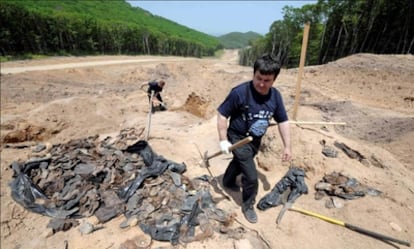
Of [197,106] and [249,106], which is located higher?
[249,106]

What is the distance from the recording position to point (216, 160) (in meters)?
4.02

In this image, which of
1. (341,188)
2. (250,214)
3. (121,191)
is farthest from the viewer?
(121,191)

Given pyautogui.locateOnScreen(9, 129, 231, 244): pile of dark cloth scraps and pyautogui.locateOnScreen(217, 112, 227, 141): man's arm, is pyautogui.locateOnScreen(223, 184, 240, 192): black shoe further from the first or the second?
pyautogui.locateOnScreen(217, 112, 227, 141): man's arm

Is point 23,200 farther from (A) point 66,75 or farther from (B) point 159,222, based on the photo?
(A) point 66,75

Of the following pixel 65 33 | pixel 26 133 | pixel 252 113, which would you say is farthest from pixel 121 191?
pixel 65 33

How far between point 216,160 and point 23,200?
3130 mm

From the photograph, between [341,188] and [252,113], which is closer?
[252,113]

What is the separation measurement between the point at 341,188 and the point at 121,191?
123 inches

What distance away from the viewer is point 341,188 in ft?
9.69

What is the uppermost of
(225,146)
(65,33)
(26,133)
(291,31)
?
(291,31)

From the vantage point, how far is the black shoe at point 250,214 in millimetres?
2727

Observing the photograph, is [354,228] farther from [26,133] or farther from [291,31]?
[291,31]

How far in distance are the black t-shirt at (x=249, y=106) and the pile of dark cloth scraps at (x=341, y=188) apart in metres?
1.27

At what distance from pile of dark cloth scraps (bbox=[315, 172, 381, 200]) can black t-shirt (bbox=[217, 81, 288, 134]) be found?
1.27m
